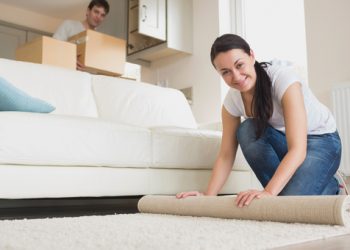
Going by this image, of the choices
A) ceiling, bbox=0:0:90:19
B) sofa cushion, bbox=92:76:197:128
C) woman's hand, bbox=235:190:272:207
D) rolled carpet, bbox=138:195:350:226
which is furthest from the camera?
ceiling, bbox=0:0:90:19

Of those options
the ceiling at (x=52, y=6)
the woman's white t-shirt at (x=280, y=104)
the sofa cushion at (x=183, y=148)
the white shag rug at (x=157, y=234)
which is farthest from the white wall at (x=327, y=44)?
the ceiling at (x=52, y=6)

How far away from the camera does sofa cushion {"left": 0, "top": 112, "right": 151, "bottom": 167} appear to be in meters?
1.36

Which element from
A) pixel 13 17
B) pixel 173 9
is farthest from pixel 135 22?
pixel 13 17

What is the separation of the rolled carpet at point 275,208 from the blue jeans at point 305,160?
0.24 metres

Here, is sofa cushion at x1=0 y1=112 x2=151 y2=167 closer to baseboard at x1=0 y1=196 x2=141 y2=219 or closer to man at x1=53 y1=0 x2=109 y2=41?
baseboard at x1=0 y1=196 x2=141 y2=219

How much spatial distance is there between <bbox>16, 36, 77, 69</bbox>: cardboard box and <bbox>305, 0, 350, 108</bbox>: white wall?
1669 millimetres

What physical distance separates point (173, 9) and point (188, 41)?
33cm

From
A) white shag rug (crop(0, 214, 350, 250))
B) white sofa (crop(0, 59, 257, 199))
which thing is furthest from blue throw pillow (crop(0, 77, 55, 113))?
white shag rug (crop(0, 214, 350, 250))

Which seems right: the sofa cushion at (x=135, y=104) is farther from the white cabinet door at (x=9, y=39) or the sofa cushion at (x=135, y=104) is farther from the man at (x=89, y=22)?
the white cabinet door at (x=9, y=39)

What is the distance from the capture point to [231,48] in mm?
1205

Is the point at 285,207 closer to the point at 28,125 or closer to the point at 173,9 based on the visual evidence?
the point at 28,125

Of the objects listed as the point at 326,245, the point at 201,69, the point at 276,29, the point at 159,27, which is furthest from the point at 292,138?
the point at 159,27

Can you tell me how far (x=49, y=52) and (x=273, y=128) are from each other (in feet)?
6.16

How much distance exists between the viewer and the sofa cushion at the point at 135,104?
7.59 feet
